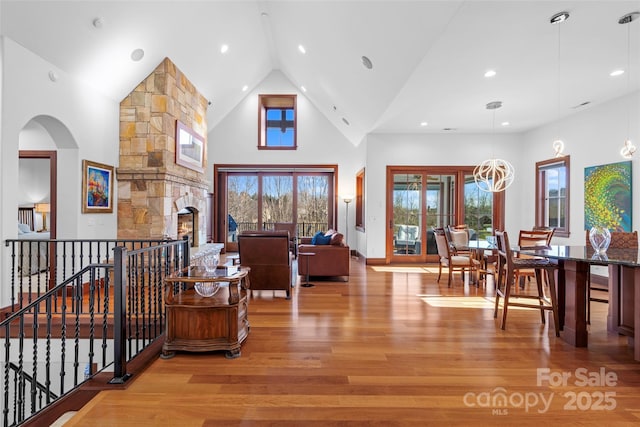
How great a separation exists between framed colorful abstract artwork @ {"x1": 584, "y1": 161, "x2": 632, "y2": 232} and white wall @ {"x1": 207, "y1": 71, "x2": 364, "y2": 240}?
17.5ft

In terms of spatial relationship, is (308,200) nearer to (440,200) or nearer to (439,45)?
(440,200)

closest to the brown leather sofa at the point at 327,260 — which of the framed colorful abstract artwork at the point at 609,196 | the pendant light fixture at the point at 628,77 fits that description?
the pendant light fixture at the point at 628,77

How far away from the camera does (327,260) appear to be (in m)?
6.06

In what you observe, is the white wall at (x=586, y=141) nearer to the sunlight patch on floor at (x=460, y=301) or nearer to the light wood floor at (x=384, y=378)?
the sunlight patch on floor at (x=460, y=301)

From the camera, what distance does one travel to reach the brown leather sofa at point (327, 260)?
6.04 meters

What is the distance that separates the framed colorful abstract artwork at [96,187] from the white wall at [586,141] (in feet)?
26.7

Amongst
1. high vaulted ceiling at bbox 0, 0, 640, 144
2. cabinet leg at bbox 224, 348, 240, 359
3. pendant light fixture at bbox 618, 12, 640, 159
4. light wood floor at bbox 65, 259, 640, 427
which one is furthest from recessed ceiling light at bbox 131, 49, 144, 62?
pendant light fixture at bbox 618, 12, 640, 159

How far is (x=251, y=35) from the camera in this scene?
705cm

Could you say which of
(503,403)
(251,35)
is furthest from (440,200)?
(503,403)

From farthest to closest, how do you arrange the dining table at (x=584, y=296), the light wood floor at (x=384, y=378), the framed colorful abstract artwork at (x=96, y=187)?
the framed colorful abstract artwork at (x=96, y=187) → the dining table at (x=584, y=296) → the light wood floor at (x=384, y=378)

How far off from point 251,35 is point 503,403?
Answer: 24.0 ft

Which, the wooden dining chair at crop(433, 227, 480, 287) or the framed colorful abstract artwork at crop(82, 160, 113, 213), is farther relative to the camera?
the wooden dining chair at crop(433, 227, 480, 287)

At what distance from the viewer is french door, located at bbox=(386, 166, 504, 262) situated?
318 inches

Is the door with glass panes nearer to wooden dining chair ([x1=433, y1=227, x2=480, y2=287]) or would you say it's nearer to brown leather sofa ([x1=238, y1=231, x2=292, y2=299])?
wooden dining chair ([x1=433, y1=227, x2=480, y2=287])
